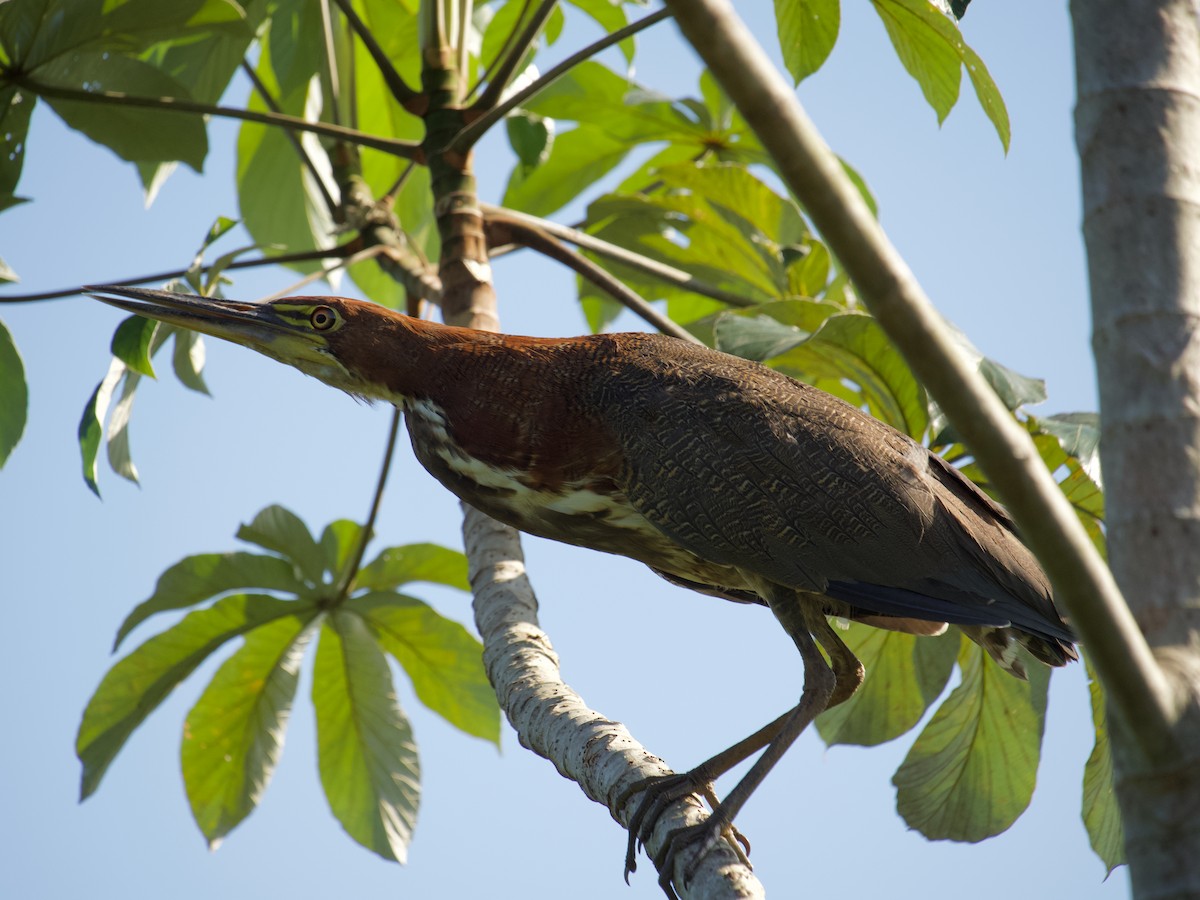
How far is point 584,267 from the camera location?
3.64m

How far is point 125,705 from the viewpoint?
3.56 meters

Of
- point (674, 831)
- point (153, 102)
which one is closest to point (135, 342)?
point (153, 102)

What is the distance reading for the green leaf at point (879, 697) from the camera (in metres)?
3.41

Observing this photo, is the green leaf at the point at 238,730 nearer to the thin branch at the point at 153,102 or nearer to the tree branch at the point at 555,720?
the tree branch at the point at 555,720

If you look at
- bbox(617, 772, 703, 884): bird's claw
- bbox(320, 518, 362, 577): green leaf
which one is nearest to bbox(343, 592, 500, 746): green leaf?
bbox(320, 518, 362, 577): green leaf

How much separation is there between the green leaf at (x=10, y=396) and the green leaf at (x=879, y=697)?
2455 millimetres

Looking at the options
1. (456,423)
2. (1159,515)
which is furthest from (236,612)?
(1159,515)

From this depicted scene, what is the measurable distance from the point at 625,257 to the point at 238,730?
201 centimetres

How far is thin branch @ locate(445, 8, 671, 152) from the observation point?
3.35 meters

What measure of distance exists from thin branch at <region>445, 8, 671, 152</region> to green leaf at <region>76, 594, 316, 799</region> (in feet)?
5.27

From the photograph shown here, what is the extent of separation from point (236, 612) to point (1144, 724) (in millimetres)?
3051

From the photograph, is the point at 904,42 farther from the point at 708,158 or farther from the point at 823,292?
the point at 708,158

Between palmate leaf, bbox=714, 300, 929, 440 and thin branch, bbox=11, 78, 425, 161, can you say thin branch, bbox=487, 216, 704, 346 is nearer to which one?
palmate leaf, bbox=714, 300, 929, 440

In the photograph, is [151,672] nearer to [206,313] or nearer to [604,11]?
[206,313]
